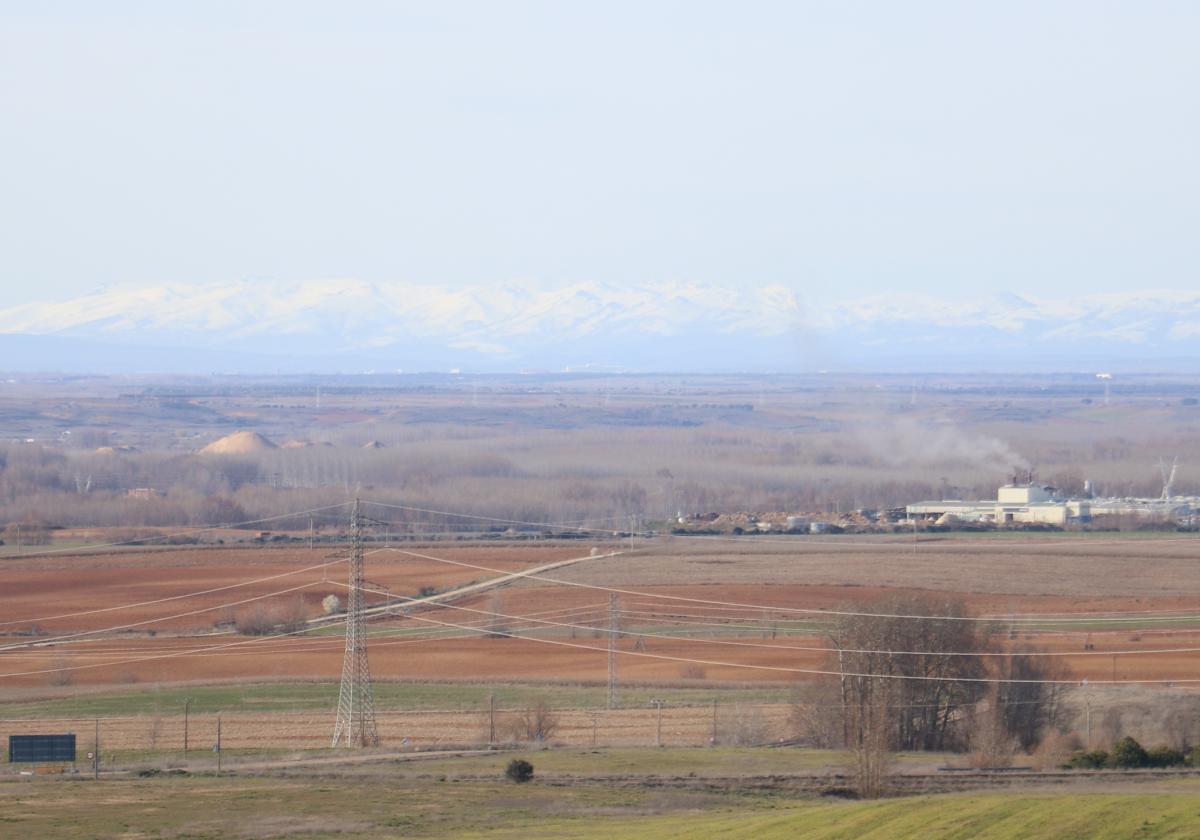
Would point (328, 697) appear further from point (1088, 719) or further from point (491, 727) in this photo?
point (1088, 719)

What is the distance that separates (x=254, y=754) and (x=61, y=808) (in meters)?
7.31

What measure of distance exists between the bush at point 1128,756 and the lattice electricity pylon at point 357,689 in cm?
1498

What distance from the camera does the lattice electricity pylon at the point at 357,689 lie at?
35438 mm

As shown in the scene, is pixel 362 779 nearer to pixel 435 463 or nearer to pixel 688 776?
pixel 688 776

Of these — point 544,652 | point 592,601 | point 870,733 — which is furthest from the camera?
point 592,601

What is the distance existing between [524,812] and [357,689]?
12.5m

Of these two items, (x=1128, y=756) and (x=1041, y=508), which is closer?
(x=1128, y=756)

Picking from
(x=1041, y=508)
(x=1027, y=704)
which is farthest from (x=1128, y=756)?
(x=1041, y=508)

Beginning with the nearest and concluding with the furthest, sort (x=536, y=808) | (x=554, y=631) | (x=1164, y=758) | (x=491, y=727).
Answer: (x=536, y=808) → (x=1164, y=758) → (x=491, y=727) → (x=554, y=631)

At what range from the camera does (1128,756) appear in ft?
99.0

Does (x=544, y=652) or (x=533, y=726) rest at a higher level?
(x=533, y=726)

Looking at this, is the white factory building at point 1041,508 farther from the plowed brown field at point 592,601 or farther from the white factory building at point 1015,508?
the plowed brown field at point 592,601

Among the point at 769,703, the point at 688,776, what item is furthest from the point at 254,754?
the point at 769,703

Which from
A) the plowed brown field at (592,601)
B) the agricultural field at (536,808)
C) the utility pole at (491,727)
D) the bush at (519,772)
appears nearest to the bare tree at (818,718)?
the agricultural field at (536,808)
